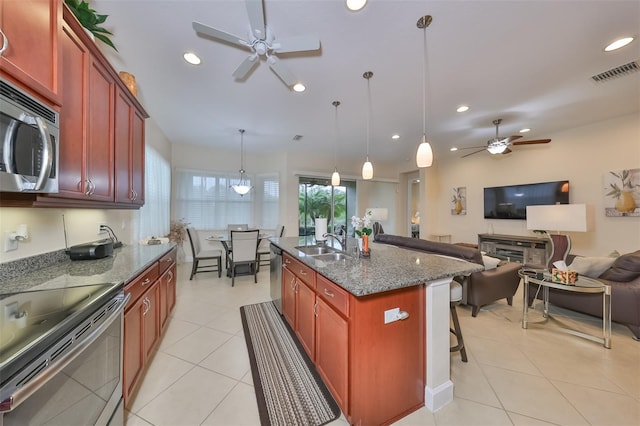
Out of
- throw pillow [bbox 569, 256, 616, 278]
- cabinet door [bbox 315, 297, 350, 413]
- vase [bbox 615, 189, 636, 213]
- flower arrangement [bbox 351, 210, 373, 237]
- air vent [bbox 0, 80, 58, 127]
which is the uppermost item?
air vent [bbox 0, 80, 58, 127]

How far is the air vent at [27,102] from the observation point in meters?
0.93

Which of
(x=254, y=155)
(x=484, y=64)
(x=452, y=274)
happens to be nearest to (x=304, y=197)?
(x=254, y=155)

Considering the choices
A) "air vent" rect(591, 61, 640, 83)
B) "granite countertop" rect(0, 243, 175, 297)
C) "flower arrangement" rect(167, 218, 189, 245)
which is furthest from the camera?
"flower arrangement" rect(167, 218, 189, 245)

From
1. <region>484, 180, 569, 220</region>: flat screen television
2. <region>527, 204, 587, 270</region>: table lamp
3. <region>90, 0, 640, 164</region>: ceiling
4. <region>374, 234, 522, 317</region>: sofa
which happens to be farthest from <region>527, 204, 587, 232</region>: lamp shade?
<region>90, 0, 640, 164</region>: ceiling

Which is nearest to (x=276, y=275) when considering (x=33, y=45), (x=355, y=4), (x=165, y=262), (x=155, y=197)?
(x=165, y=262)

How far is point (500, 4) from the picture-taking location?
1747 mm

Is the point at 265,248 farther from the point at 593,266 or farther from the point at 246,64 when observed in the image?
the point at 593,266

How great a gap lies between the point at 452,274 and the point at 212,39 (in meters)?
2.82

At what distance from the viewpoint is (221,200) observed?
5.97 meters

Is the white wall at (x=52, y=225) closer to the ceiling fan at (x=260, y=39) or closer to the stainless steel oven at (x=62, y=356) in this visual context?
the stainless steel oven at (x=62, y=356)

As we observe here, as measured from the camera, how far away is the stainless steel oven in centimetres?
68

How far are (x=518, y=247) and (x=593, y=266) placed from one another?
2.46m

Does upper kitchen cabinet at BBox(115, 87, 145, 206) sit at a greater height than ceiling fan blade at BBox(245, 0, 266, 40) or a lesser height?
lesser

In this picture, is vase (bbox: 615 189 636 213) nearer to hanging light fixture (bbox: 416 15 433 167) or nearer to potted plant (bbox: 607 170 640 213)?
potted plant (bbox: 607 170 640 213)
